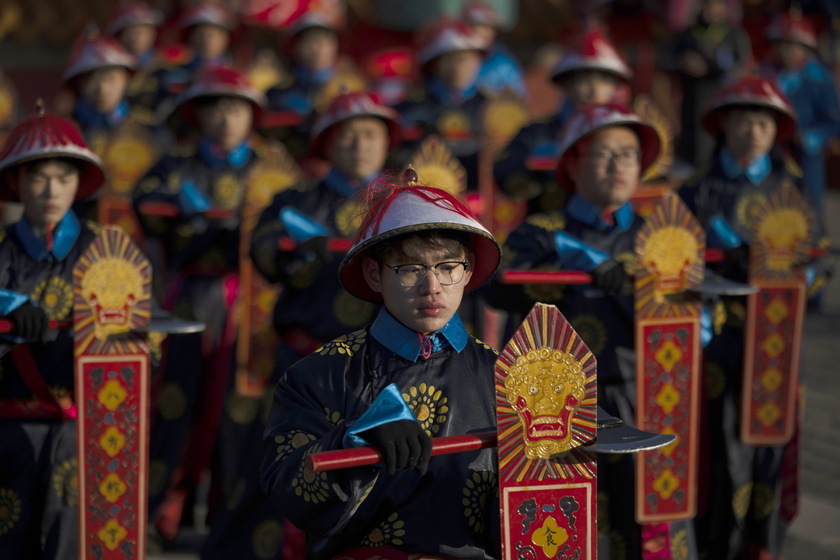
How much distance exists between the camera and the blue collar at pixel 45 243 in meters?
4.46

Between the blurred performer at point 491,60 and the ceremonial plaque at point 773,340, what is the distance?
4297mm

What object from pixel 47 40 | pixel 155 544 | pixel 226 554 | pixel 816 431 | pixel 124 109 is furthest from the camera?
pixel 47 40

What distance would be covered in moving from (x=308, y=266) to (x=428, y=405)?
8.13 ft

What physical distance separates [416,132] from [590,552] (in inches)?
212

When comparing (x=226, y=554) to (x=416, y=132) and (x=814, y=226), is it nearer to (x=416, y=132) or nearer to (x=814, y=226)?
(x=814, y=226)

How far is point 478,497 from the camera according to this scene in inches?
118

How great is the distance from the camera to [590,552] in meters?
2.93

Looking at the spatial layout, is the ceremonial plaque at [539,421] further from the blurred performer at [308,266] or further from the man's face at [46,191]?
the blurred performer at [308,266]

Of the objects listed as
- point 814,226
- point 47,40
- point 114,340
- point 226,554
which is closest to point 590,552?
point 114,340

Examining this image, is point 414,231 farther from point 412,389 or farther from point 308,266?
point 308,266

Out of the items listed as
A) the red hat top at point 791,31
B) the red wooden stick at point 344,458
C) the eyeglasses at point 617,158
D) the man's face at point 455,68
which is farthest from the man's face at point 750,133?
the red hat top at point 791,31

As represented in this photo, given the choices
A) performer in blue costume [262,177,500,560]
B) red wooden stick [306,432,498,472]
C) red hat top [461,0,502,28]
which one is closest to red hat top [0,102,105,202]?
performer in blue costume [262,177,500,560]

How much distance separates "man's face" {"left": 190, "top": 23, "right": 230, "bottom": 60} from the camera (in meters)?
10.2

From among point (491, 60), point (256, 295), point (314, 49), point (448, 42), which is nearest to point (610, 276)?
point (256, 295)
